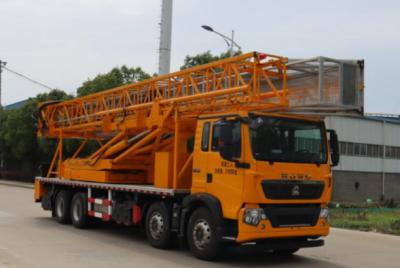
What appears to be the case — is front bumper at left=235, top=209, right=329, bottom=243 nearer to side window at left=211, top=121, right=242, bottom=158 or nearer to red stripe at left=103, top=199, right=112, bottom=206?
side window at left=211, top=121, right=242, bottom=158

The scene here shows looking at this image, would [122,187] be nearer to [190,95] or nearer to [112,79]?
[190,95]

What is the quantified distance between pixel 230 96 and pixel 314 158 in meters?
1.94

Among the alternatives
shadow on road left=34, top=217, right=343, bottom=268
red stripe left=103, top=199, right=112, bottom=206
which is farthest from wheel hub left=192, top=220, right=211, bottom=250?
red stripe left=103, top=199, right=112, bottom=206

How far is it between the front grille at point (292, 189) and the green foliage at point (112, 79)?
82.2ft

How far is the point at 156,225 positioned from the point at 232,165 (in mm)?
2666

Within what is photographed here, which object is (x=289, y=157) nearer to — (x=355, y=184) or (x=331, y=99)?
(x=331, y=99)

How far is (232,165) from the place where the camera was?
9461 mm

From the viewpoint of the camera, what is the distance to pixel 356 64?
9383mm

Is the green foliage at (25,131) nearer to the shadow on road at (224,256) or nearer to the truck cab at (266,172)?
the shadow on road at (224,256)

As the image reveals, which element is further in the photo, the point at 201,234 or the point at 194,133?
the point at 194,133

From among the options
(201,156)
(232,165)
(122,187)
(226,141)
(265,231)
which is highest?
(226,141)

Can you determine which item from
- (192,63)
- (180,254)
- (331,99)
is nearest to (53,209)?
(180,254)

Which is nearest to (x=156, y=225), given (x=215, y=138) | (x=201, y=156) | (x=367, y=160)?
(x=201, y=156)

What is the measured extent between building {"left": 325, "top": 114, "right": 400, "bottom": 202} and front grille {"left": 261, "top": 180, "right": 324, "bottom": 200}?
25.6 meters
